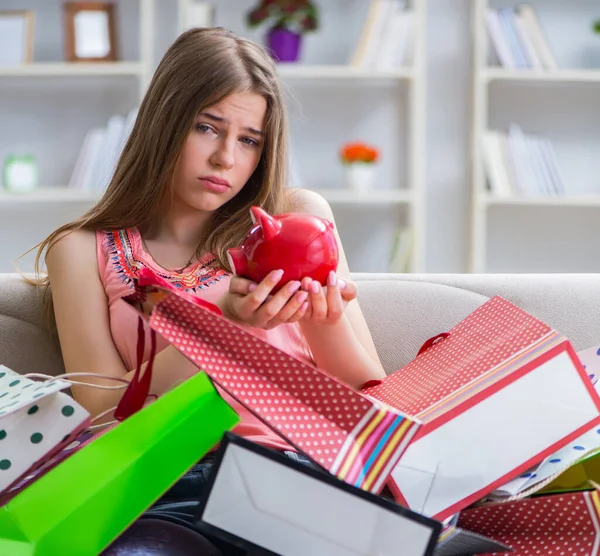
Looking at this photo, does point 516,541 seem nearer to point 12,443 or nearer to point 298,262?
point 298,262

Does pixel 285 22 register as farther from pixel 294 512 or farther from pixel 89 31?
pixel 294 512

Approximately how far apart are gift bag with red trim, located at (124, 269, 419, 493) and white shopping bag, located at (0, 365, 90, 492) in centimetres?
13

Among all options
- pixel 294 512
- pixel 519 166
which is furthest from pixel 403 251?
pixel 294 512

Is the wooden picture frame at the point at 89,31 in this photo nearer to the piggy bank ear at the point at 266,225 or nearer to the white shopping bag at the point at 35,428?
the piggy bank ear at the point at 266,225

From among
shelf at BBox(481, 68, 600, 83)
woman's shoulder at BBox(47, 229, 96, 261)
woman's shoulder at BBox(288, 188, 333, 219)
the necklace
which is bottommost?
the necklace

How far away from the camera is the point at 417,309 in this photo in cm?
139

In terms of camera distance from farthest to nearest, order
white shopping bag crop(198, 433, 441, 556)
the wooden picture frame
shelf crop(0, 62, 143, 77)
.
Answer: the wooden picture frame, shelf crop(0, 62, 143, 77), white shopping bag crop(198, 433, 441, 556)

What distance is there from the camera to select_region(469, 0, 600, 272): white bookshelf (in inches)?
134

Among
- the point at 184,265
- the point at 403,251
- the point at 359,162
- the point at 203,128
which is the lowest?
the point at 403,251

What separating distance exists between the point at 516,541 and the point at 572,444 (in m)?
0.11

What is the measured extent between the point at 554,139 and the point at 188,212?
2468 mm

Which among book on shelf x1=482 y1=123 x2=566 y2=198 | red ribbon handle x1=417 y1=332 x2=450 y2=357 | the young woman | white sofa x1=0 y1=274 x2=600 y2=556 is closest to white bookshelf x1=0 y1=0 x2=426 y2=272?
book on shelf x1=482 y1=123 x2=566 y2=198

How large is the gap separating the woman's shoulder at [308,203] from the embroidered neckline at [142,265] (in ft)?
Result: 0.57

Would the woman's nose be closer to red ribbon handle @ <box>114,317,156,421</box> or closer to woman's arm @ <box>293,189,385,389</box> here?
woman's arm @ <box>293,189,385,389</box>
